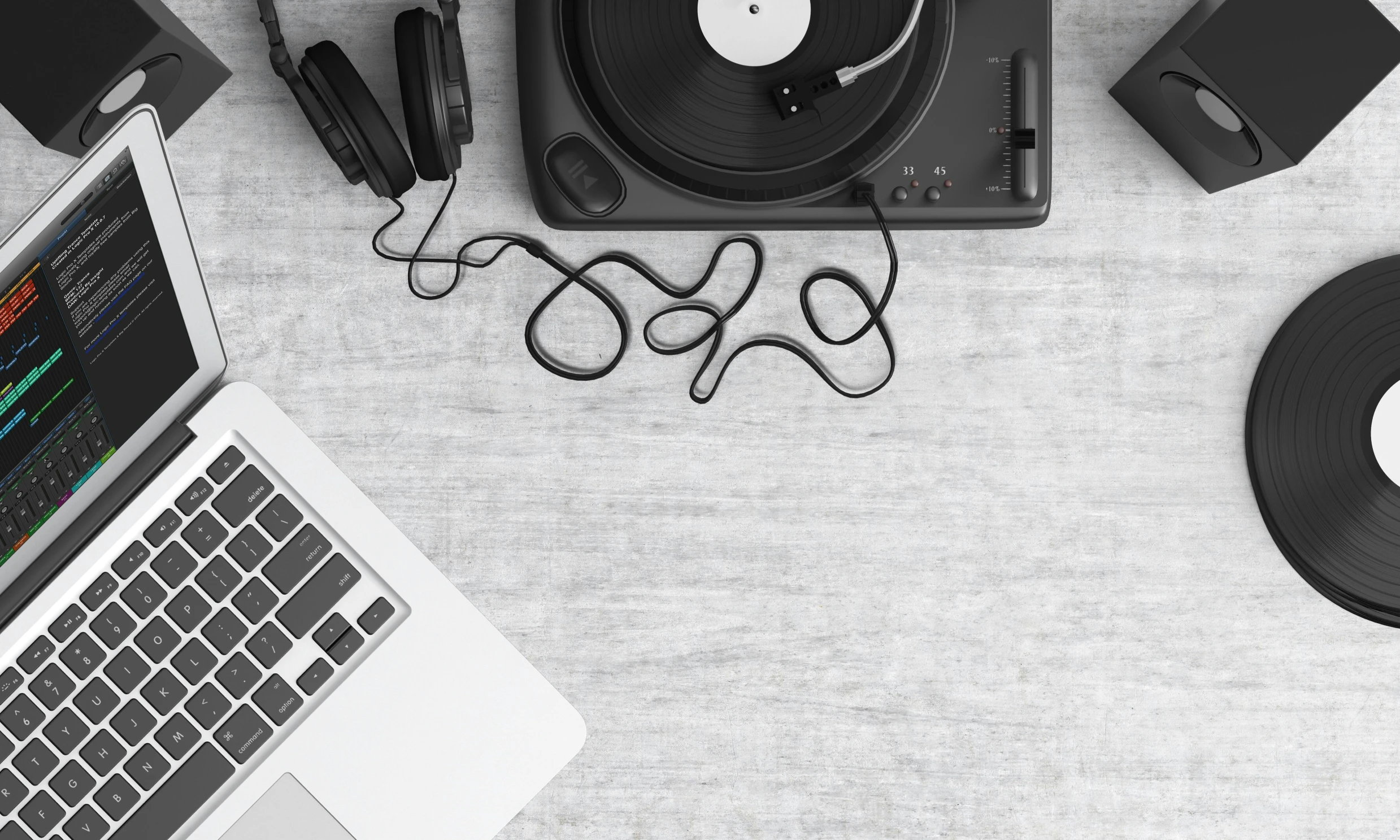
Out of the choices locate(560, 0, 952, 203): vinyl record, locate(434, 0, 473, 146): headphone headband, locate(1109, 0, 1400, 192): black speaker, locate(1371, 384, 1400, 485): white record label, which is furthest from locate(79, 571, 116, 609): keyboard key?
locate(1371, 384, 1400, 485): white record label

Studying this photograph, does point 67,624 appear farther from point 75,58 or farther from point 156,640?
point 75,58

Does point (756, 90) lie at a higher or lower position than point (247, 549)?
higher

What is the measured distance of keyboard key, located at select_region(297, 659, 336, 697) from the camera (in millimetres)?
765

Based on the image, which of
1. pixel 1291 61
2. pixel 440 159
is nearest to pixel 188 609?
pixel 440 159

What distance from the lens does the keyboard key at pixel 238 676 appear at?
762 mm

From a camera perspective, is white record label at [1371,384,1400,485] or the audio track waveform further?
white record label at [1371,384,1400,485]

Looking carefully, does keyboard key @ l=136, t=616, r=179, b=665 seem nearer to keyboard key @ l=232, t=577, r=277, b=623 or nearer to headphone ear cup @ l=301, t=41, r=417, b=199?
keyboard key @ l=232, t=577, r=277, b=623

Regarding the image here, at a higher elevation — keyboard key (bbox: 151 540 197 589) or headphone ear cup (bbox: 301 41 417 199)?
headphone ear cup (bbox: 301 41 417 199)

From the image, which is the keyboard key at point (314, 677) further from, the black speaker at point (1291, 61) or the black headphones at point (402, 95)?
the black speaker at point (1291, 61)

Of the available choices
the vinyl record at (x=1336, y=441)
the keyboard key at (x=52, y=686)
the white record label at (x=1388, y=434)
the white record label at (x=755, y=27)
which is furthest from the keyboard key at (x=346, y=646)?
the white record label at (x=1388, y=434)

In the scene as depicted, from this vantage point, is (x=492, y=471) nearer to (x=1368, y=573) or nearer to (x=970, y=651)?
(x=970, y=651)

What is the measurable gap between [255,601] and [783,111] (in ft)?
1.93

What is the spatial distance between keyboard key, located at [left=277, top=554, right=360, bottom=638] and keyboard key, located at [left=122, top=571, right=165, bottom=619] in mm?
100

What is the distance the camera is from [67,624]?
0.76 m
